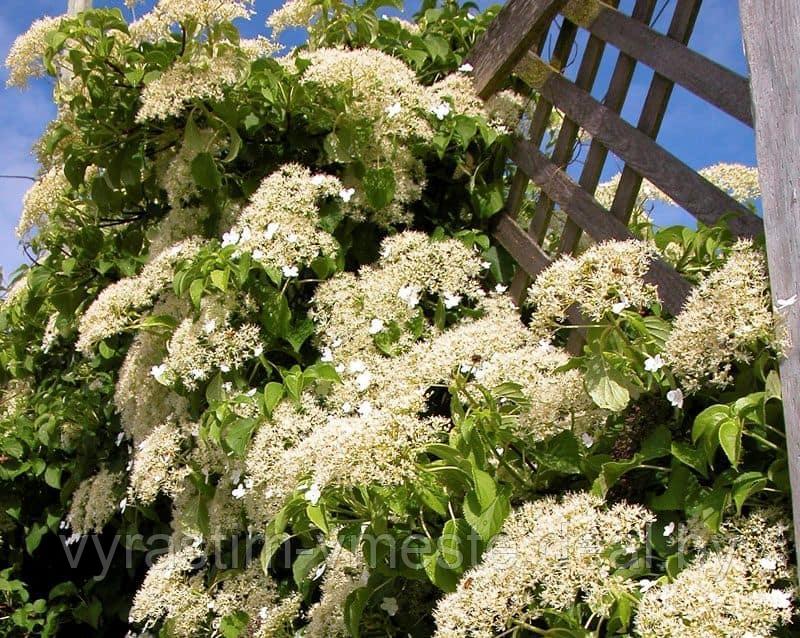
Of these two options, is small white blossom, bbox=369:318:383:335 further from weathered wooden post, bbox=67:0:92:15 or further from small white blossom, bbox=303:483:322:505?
weathered wooden post, bbox=67:0:92:15

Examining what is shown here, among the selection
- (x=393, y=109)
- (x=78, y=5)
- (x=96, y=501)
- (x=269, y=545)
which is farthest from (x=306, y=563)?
(x=78, y=5)

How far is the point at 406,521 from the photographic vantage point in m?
1.72

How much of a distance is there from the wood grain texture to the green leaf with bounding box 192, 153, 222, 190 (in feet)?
3.53

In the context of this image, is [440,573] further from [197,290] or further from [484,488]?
[197,290]

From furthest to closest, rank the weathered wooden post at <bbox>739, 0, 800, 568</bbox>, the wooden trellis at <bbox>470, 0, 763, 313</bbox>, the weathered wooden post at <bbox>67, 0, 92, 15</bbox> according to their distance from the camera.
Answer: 1. the weathered wooden post at <bbox>67, 0, 92, 15</bbox>
2. the wooden trellis at <bbox>470, 0, 763, 313</bbox>
3. the weathered wooden post at <bbox>739, 0, 800, 568</bbox>

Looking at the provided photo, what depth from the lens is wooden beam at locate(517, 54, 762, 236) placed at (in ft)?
6.02

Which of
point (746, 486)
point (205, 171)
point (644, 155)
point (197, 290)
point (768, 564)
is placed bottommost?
point (768, 564)

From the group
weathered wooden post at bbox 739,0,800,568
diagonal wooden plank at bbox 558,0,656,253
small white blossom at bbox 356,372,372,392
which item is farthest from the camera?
diagonal wooden plank at bbox 558,0,656,253

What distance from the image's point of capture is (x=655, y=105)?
2.04m

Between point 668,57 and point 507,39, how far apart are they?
2.24 feet

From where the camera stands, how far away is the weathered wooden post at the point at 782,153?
1399mm

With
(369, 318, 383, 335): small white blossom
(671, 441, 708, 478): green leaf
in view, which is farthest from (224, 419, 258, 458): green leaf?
(671, 441, 708, 478): green leaf

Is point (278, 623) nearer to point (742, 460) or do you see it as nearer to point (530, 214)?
point (742, 460)

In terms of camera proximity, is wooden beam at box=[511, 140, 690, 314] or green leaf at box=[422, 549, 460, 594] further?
wooden beam at box=[511, 140, 690, 314]
